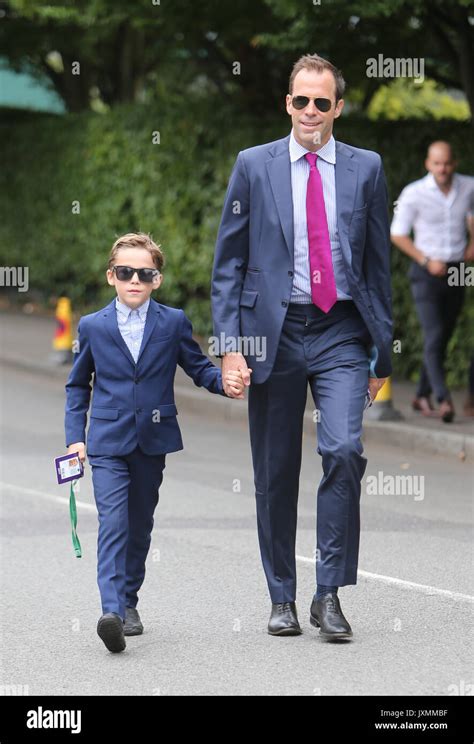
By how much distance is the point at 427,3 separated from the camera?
12383 mm

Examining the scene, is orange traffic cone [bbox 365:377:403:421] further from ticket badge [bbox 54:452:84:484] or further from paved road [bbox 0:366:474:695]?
ticket badge [bbox 54:452:84:484]

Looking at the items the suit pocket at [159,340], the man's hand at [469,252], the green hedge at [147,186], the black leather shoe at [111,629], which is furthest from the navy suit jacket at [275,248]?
the green hedge at [147,186]

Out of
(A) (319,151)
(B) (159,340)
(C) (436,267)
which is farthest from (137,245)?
(C) (436,267)

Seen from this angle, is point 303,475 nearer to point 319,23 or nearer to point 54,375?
point 319,23

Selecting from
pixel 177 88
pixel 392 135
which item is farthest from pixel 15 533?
pixel 177 88

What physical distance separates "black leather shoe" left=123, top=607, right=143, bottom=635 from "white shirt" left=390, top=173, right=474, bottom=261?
608cm

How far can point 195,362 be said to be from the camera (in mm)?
6324

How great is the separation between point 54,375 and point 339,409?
10608mm

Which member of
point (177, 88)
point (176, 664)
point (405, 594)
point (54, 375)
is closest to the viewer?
point (176, 664)

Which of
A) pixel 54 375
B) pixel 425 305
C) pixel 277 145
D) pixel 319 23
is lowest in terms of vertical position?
pixel 54 375

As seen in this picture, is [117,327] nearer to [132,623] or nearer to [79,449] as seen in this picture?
[79,449]

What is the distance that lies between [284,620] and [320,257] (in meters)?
1.47

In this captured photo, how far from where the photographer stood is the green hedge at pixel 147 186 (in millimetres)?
14594

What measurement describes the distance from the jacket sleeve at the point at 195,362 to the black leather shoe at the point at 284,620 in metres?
0.91
